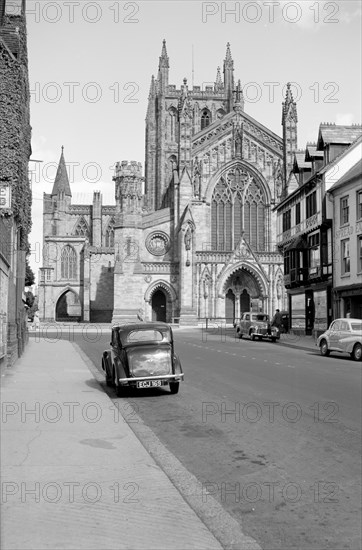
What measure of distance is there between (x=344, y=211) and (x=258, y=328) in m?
8.59

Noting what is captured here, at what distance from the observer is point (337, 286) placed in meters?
34.1

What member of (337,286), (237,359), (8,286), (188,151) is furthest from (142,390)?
(188,151)

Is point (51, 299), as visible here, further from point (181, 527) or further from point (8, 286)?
point (181, 527)

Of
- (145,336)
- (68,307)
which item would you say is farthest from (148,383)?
Result: (68,307)

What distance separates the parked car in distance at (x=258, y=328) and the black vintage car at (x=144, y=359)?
75.2 ft

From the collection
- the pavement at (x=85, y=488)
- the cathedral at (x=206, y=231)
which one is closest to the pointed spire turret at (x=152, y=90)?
the cathedral at (x=206, y=231)

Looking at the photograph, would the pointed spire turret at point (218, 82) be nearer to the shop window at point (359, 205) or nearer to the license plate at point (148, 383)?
the shop window at point (359, 205)

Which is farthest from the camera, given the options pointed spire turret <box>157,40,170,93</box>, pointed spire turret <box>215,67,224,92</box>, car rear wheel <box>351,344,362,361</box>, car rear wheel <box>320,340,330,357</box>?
pointed spire turret <box>215,67,224,92</box>

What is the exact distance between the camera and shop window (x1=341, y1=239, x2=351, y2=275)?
109 ft

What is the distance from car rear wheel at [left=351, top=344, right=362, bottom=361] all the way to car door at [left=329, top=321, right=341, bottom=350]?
1.10m

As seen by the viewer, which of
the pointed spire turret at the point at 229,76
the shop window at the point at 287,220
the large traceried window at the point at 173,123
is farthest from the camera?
the pointed spire turret at the point at 229,76

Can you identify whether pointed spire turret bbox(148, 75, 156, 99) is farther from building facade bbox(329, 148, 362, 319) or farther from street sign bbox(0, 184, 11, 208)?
street sign bbox(0, 184, 11, 208)

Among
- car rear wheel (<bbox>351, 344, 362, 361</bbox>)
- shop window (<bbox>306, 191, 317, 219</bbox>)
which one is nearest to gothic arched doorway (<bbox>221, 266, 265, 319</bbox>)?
shop window (<bbox>306, 191, 317, 219</bbox>)

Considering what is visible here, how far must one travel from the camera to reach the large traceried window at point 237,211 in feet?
192
